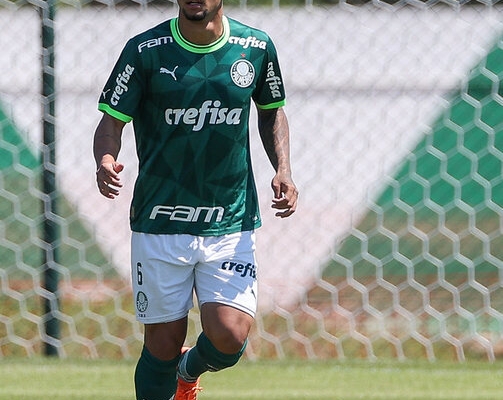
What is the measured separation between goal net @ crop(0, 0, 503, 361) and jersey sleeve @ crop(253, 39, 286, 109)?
6.36 feet

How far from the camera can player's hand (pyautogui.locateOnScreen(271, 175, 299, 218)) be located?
12.1ft

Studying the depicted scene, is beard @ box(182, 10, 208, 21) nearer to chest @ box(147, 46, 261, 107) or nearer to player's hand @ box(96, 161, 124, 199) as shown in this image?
chest @ box(147, 46, 261, 107)

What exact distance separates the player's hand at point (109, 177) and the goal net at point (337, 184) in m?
2.51

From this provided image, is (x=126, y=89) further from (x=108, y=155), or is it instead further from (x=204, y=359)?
(x=204, y=359)

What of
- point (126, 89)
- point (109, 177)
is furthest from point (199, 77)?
point (109, 177)

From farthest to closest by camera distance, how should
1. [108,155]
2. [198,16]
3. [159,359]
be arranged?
1. [159,359]
2. [198,16]
3. [108,155]

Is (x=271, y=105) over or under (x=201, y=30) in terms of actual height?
under

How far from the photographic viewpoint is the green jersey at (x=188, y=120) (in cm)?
376

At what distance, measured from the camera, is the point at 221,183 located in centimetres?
384

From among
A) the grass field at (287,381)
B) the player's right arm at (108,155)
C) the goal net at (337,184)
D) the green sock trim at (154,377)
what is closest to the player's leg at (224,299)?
the green sock trim at (154,377)

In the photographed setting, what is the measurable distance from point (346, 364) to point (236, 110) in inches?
80.8

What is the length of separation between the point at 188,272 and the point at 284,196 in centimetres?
43

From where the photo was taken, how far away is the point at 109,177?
3438 mm

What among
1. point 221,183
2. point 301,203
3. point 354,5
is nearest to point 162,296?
point 221,183
